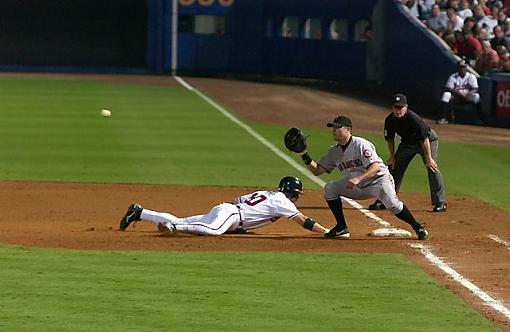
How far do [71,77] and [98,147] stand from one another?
18.2 meters

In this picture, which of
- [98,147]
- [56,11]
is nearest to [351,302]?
[98,147]

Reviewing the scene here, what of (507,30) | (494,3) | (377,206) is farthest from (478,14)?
(377,206)

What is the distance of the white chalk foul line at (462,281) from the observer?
967cm

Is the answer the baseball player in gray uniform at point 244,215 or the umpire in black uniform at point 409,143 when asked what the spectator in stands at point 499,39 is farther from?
the baseball player in gray uniform at point 244,215

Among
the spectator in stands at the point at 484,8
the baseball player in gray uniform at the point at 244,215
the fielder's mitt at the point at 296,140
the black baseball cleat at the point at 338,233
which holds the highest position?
the spectator in stands at the point at 484,8

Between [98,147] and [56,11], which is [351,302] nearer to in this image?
[98,147]

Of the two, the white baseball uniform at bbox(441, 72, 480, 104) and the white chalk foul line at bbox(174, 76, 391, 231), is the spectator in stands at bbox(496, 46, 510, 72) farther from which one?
the white chalk foul line at bbox(174, 76, 391, 231)

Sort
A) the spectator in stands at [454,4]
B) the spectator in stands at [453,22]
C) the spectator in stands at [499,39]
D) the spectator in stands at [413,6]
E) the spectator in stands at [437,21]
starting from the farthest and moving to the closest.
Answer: the spectator in stands at [413,6] → the spectator in stands at [454,4] → the spectator in stands at [437,21] → the spectator in stands at [453,22] → the spectator in stands at [499,39]

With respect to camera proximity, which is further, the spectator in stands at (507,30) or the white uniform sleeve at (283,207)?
the spectator in stands at (507,30)

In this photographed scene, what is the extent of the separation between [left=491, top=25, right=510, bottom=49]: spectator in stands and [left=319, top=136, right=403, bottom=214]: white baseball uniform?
16502 mm

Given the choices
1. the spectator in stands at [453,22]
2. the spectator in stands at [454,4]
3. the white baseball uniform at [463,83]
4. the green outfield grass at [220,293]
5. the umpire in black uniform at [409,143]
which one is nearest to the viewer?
the green outfield grass at [220,293]

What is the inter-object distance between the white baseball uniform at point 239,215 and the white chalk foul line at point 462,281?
4.60 ft

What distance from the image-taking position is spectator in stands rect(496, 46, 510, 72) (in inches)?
1083

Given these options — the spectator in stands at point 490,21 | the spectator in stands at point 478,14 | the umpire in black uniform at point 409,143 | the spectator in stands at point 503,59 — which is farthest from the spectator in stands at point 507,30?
the umpire in black uniform at point 409,143
